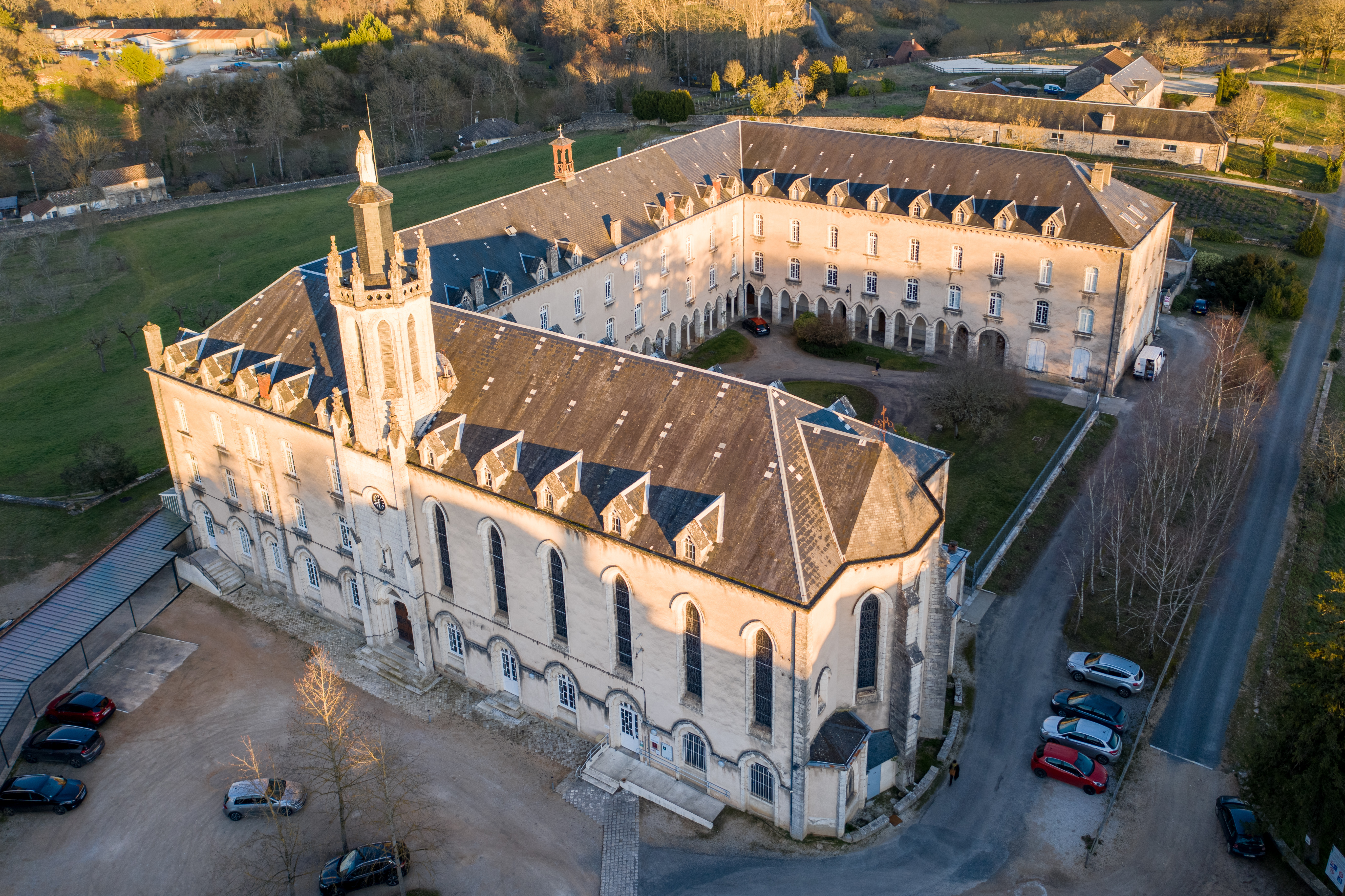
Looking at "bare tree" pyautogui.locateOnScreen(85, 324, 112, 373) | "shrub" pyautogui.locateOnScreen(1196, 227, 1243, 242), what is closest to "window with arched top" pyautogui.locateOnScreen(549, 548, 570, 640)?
"bare tree" pyautogui.locateOnScreen(85, 324, 112, 373)

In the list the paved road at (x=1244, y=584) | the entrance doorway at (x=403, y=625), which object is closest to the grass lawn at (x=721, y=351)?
the entrance doorway at (x=403, y=625)

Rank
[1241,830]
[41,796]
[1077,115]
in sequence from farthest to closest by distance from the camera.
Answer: [1077,115] → [41,796] → [1241,830]

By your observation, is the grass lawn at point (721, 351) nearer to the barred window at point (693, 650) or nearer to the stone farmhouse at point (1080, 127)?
the barred window at point (693, 650)

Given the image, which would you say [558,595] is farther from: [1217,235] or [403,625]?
[1217,235]

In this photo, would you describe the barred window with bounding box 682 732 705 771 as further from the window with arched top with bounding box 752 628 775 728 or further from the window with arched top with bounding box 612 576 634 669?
the window with arched top with bounding box 612 576 634 669

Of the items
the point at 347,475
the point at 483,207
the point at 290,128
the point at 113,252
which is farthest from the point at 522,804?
the point at 290,128

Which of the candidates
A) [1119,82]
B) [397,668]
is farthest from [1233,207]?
[397,668]
